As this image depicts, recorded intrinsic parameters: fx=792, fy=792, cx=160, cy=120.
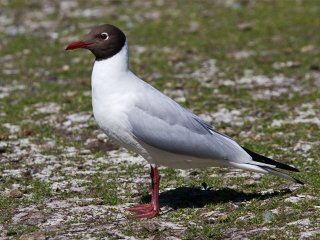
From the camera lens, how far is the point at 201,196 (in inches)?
370

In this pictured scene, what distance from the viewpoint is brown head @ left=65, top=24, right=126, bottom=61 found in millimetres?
8836

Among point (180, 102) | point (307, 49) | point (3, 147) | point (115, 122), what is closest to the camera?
point (115, 122)

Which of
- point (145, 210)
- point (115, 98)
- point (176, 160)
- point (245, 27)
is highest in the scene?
point (115, 98)

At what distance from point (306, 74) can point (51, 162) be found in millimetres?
6322

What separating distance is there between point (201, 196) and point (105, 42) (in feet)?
7.07

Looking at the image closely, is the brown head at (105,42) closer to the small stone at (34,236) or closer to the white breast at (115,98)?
the white breast at (115,98)

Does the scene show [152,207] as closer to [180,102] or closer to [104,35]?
[104,35]

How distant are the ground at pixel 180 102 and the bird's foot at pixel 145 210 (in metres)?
0.10

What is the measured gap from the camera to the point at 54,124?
42.3 feet

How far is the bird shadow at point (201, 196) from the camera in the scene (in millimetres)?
9141

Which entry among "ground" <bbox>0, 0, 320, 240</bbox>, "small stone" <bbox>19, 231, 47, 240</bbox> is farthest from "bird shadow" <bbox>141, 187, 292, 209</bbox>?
"small stone" <bbox>19, 231, 47, 240</bbox>

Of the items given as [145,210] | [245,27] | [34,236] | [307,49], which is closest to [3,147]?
[145,210]

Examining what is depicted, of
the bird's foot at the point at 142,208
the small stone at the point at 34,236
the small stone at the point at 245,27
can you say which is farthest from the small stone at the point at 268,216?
the small stone at the point at 245,27

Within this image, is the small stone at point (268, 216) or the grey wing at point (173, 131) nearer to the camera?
the small stone at point (268, 216)
